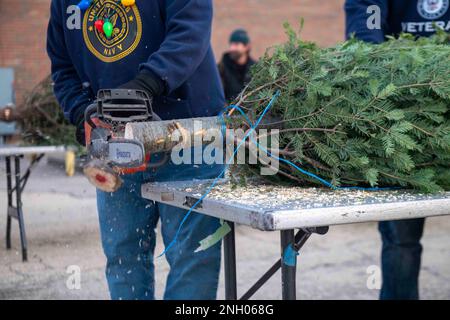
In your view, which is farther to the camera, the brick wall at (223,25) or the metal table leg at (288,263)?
the brick wall at (223,25)

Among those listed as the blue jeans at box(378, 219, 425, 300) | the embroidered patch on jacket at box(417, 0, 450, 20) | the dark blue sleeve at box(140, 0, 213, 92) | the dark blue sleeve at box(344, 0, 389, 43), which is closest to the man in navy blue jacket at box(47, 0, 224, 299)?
the dark blue sleeve at box(140, 0, 213, 92)

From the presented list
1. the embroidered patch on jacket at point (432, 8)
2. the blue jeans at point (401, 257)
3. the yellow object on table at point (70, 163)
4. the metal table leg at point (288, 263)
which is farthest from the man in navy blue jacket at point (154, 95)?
the yellow object on table at point (70, 163)

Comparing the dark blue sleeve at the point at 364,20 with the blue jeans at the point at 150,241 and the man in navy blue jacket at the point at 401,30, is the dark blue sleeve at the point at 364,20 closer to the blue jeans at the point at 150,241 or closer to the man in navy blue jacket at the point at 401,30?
the man in navy blue jacket at the point at 401,30

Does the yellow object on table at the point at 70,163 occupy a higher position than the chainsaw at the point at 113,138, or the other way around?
the chainsaw at the point at 113,138

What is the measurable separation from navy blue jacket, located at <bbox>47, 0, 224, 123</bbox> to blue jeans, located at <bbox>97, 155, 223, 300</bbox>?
0.94 feet

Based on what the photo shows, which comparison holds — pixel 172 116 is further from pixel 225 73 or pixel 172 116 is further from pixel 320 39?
pixel 320 39

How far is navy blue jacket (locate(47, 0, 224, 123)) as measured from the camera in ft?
8.18

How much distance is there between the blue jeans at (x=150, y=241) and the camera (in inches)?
103

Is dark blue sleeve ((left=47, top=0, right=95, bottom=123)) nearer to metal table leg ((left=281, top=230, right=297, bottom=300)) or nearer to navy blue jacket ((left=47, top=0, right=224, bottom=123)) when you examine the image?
navy blue jacket ((left=47, top=0, right=224, bottom=123))

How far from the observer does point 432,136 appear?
226 cm

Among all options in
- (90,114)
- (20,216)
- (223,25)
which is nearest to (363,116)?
(90,114)

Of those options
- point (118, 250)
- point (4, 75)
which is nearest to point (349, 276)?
point (118, 250)

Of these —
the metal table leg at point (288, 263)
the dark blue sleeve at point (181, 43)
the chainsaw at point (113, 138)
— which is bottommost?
the metal table leg at point (288, 263)

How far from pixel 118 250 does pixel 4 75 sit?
27.0ft
